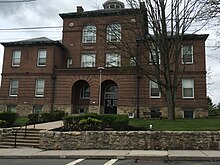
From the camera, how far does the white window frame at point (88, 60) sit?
39594mm

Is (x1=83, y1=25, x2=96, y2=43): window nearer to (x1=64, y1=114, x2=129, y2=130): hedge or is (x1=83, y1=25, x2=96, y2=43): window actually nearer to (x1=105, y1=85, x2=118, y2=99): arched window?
(x1=105, y1=85, x2=118, y2=99): arched window

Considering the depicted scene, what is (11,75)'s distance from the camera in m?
38.4

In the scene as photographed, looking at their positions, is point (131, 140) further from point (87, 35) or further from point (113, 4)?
point (113, 4)

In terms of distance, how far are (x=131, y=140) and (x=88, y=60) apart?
24.6 meters

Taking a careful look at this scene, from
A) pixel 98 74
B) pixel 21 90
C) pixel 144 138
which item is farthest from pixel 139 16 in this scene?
pixel 21 90

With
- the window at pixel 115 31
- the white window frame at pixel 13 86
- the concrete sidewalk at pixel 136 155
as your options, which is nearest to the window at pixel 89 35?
the window at pixel 115 31

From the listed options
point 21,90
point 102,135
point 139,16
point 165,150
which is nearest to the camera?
point 165,150

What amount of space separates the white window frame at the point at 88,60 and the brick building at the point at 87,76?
0.11m

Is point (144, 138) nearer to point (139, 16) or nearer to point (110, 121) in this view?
point (110, 121)

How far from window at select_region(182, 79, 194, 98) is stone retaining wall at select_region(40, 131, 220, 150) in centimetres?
1874

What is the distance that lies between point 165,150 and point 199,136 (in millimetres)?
1946

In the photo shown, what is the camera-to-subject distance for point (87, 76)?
35.7 m

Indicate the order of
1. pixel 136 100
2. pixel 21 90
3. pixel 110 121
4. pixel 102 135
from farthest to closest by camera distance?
pixel 21 90 → pixel 136 100 → pixel 110 121 → pixel 102 135

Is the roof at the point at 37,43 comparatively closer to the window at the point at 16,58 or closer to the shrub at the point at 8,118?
the window at the point at 16,58
